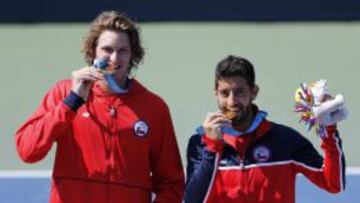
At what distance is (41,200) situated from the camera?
4.30 meters

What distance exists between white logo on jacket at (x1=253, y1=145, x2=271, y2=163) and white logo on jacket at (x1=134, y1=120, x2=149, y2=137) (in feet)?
1.18

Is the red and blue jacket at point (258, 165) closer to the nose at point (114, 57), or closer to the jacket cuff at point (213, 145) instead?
the jacket cuff at point (213, 145)

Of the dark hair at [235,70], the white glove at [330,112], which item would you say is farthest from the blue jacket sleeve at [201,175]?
the white glove at [330,112]

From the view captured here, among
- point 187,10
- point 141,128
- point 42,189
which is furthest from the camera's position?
point 187,10

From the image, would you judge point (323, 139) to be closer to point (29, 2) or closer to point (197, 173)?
point (197, 173)

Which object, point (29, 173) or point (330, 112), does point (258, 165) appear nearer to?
point (330, 112)

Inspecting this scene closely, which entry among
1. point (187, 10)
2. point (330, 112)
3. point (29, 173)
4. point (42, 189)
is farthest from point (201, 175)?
point (187, 10)

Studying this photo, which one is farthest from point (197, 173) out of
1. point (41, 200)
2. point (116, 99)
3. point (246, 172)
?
point (41, 200)

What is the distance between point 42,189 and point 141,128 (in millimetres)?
1847

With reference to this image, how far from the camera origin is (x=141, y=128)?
8.53ft

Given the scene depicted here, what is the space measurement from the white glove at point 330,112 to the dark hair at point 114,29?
1.89ft

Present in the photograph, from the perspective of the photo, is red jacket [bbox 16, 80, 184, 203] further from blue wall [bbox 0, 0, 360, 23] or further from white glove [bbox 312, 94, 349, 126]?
blue wall [bbox 0, 0, 360, 23]

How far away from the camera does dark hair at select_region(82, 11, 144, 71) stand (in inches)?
103

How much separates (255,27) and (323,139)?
220 cm
